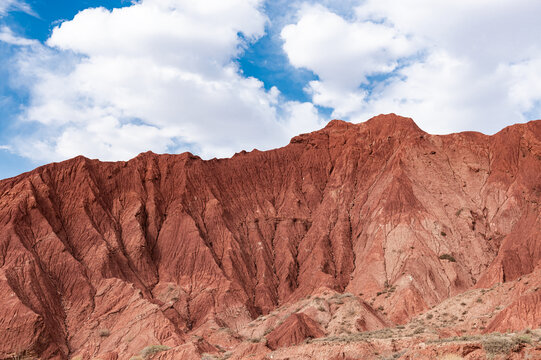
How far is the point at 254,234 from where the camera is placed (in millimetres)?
88625

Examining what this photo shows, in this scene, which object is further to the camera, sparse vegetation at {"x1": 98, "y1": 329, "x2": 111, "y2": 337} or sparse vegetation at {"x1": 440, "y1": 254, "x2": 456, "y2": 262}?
sparse vegetation at {"x1": 440, "y1": 254, "x2": 456, "y2": 262}

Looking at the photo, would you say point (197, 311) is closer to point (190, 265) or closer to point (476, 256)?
point (190, 265)

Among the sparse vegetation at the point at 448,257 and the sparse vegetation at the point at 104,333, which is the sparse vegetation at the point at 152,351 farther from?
the sparse vegetation at the point at 448,257

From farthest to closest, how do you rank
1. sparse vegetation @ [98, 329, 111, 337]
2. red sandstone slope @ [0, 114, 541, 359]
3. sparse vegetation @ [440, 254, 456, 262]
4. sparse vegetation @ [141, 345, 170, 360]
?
sparse vegetation @ [440, 254, 456, 262] < red sandstone slope @ [0, 114, 541, 359] < sparse vegetation @ [98, 329, 111, 337] < sparse vegetation @ [141, 345, 170, 360]

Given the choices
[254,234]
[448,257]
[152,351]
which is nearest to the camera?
[152,351]

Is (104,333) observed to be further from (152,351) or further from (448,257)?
(448,257)

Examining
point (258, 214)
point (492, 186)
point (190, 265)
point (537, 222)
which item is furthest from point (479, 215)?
point (190, 265)

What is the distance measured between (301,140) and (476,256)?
4049cm

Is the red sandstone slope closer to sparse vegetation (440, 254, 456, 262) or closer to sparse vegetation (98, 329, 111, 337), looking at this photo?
sparse vegetation (98, 329, 111, 337)

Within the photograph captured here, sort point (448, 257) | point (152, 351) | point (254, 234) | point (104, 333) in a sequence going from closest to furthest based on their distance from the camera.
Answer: point (152, 351), point (104, 333), point (448, 257), point (254, 234)

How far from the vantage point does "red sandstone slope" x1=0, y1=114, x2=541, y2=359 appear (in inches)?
2571

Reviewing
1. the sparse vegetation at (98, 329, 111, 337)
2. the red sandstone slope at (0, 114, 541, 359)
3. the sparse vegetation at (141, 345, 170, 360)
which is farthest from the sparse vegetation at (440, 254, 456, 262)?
the sparse vegetation at (141, 345, 170, 360)

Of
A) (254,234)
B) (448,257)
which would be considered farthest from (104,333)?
(448,257)

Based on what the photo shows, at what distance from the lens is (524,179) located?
82.6 m
